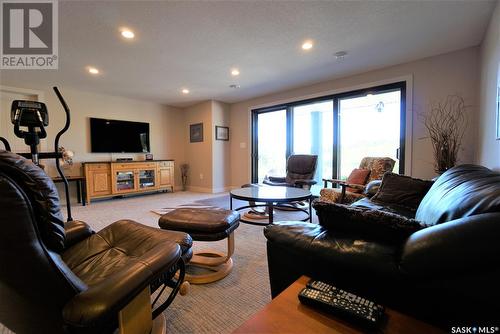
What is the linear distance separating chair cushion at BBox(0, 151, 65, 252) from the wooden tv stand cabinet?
449 cm

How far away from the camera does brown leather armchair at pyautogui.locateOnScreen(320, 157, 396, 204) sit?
9.41 ft

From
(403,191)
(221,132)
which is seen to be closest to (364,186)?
(403,191)

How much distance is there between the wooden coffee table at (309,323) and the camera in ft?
2.20

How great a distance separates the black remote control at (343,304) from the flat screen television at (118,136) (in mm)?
5431

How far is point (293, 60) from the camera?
332cm

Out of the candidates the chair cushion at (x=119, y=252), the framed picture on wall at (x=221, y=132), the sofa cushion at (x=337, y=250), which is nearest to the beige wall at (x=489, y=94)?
the sofa cushion at (x=337, y=250)

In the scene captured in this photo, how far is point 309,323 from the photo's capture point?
70 cm

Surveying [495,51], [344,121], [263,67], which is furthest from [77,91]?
[495,51]

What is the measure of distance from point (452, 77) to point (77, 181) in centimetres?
650

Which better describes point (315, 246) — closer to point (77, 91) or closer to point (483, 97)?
point (483, 97)

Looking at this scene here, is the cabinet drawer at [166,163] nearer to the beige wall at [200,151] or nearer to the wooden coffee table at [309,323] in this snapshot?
the beige wall at [200,151]

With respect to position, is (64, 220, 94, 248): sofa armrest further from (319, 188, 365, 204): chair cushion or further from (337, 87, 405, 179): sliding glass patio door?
(337, 87, 405, 179): sliding glass patio door

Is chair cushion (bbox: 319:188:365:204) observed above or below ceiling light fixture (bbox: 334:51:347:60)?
below

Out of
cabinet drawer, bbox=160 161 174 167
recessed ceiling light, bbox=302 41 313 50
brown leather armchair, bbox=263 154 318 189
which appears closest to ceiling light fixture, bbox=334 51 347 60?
recessed ceiling light, bbox=302 41 313 50
